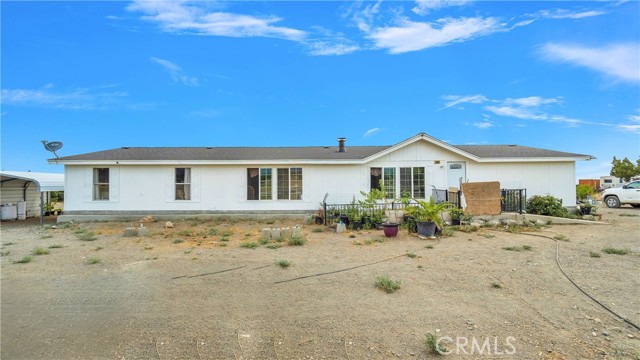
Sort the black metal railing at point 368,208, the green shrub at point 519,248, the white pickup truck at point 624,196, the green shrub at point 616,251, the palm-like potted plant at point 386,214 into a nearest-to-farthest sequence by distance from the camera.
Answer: the green shrub at point 616,251, the green shrub at point 519,248, the palm-like potted plant at point 386,214, the black metal railing at point 368,208, the white pickup truck at point 624,196

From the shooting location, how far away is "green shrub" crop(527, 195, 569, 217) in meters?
13.1

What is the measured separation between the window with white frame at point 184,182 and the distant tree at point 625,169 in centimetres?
4609

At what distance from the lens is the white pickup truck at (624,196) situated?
59.9ft

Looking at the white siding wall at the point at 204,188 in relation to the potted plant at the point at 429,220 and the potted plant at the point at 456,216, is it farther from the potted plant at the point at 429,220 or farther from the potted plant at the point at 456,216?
the potted plant at the point at 429,220

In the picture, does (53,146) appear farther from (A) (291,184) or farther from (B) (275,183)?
(A) (291,184)

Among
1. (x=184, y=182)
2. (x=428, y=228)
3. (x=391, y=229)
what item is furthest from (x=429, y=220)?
(x=184, y=182)

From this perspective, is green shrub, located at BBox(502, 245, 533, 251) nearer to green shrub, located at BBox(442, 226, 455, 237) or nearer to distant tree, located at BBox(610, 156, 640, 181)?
green shrub, located at BBox(442, 226, 455, 237)

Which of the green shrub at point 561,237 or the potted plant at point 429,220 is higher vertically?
the potted plant at point 429,220

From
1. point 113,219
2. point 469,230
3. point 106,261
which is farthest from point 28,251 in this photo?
point 469,230

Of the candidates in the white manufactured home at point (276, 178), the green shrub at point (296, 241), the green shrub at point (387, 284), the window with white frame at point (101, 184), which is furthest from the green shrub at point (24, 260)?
the green shrub at point (387, 284)

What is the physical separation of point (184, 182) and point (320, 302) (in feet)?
38.4

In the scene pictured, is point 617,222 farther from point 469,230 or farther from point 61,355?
point 61,355

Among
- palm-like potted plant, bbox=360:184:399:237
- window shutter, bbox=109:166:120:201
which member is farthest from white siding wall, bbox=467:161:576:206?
window shutter, bbox=109:166:120:201

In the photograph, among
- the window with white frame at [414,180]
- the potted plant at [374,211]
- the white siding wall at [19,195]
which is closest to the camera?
the potted plant at [374,211]
